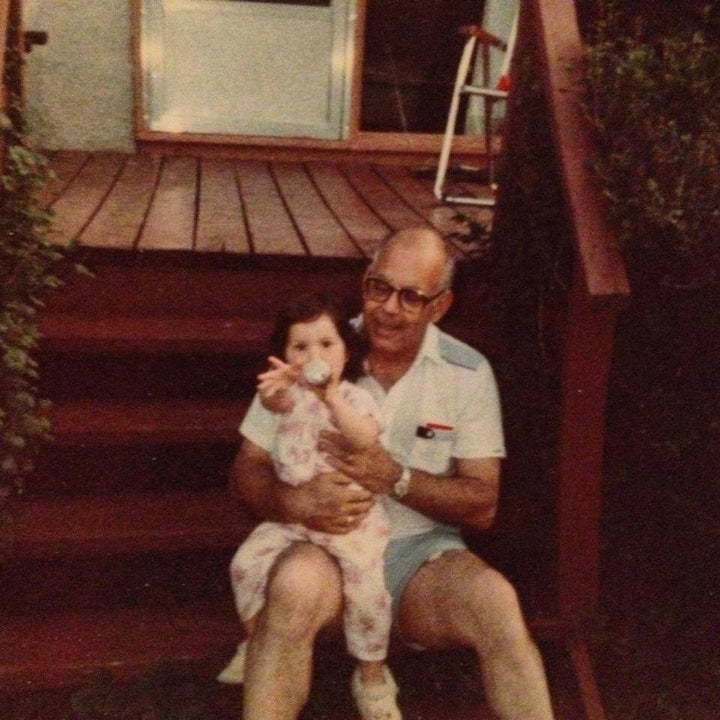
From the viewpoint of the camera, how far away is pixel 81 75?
236 inches

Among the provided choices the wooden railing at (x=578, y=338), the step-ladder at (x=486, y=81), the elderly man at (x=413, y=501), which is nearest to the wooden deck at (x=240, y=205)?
the step-ladder at (x=486, y=81)

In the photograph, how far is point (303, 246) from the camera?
3.93 m

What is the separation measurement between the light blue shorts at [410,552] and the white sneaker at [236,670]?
17.2 inches

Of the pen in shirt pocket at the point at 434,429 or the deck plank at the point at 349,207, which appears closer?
the pen in shirt pocket at the point at 434,429

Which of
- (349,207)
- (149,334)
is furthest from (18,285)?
(349,207)

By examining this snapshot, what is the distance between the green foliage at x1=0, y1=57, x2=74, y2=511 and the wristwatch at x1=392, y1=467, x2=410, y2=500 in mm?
1060

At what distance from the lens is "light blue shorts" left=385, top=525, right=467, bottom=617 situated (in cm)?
260

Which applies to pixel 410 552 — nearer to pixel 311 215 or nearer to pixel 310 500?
pixel 310 500

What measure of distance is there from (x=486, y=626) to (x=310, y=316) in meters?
0.83

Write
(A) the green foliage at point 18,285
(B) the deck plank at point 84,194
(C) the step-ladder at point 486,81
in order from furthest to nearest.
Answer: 1. (C) the step-ladder at point 486,81
2. (B) the deck plank at point 84,194
3. (A) the green foliage at point 18,285

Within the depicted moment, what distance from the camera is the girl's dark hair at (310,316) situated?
2457 mm

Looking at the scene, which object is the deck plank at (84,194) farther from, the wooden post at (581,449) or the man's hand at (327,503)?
the wooden post at (581,449)

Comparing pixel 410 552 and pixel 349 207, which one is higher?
pixel 349 207

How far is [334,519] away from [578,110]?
130 cm
